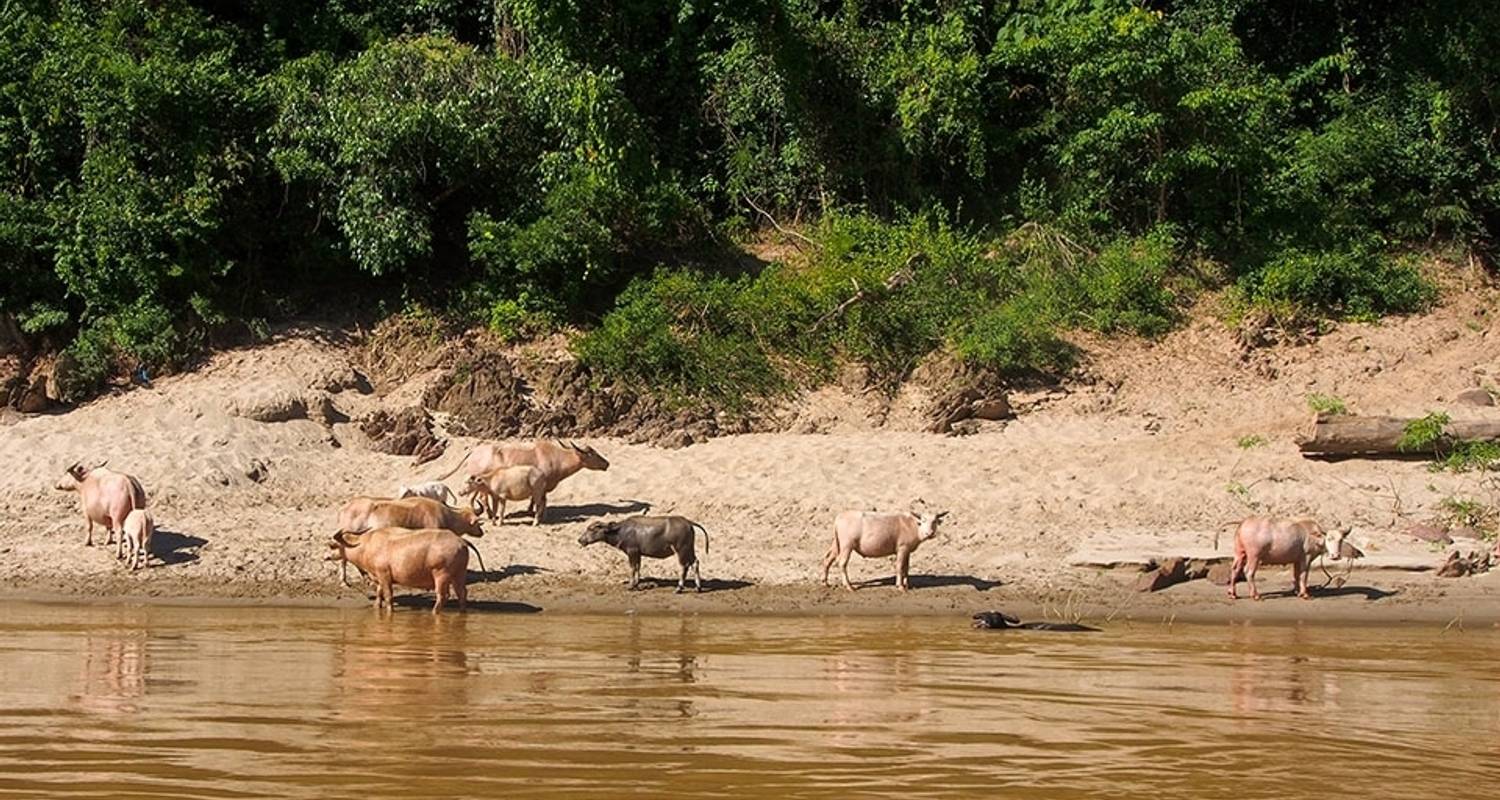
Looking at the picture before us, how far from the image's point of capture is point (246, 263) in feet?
74.5

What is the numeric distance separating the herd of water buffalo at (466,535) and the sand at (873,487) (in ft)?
1.00

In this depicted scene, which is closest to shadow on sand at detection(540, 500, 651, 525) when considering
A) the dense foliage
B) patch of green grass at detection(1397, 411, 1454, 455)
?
the dense foliage

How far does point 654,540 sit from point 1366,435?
759 centimetres

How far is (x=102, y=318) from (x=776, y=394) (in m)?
8.25

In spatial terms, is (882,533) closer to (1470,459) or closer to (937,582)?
(937,582)

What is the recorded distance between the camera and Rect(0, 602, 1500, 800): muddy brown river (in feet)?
26.2

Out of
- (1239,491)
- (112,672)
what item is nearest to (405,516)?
(112,672)

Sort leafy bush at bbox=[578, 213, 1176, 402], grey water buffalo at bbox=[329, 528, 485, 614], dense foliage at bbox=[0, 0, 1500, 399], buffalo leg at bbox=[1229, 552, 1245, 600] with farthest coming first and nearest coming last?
dense foliage at bbox=[0, 0, 1500, 399] < leafy bush at bbox=[578, 213, 1176, 402] < buffalo leg at bbox=[1229, 552, 1245, 600] < grey water buffalo at bbox=[329, 528, 485, 614]

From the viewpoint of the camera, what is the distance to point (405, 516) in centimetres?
1517

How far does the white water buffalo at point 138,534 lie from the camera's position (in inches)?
597

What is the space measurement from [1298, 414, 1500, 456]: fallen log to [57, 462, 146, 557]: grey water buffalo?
1132 cm

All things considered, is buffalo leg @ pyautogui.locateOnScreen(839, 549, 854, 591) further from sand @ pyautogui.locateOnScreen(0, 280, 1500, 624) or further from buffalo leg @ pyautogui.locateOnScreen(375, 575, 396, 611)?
buffalo leg @ pyautogui.locateOnScreen(375, 575, 396, 611)

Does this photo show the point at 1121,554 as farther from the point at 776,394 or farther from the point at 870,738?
the point at 870,738

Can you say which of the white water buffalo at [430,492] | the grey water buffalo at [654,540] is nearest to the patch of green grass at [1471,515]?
the grey water buffalo at [654,540]
